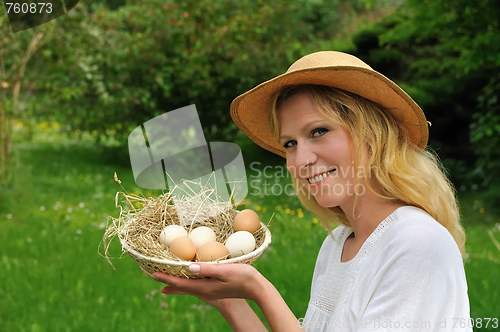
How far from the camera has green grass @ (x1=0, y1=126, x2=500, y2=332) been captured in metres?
3.58

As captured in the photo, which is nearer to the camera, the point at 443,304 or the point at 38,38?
the point at 443,304

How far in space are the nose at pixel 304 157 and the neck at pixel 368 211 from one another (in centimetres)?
25

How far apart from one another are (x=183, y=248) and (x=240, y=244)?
0.77ft

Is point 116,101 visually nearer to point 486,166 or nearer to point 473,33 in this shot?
point 473,33

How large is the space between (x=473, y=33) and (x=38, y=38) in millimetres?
6373

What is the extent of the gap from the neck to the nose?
253 mm

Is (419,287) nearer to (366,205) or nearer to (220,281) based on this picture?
(366,205)

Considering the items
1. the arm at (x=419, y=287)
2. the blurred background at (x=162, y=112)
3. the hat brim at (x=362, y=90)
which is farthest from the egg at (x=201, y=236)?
the blurred background at (x=162, y=112)

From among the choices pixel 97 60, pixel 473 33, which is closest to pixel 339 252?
pixel 473 33

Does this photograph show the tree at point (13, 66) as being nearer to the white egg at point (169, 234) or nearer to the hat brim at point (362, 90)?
the white egg at point (169, 234)

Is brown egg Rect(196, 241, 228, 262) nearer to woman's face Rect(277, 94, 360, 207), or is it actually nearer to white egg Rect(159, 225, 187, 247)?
white egg Rect(159, 225, 187, 247)

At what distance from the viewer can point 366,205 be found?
177 cm

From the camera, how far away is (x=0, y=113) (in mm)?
6355

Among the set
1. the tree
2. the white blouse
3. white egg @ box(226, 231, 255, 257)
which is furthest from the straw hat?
the tree
